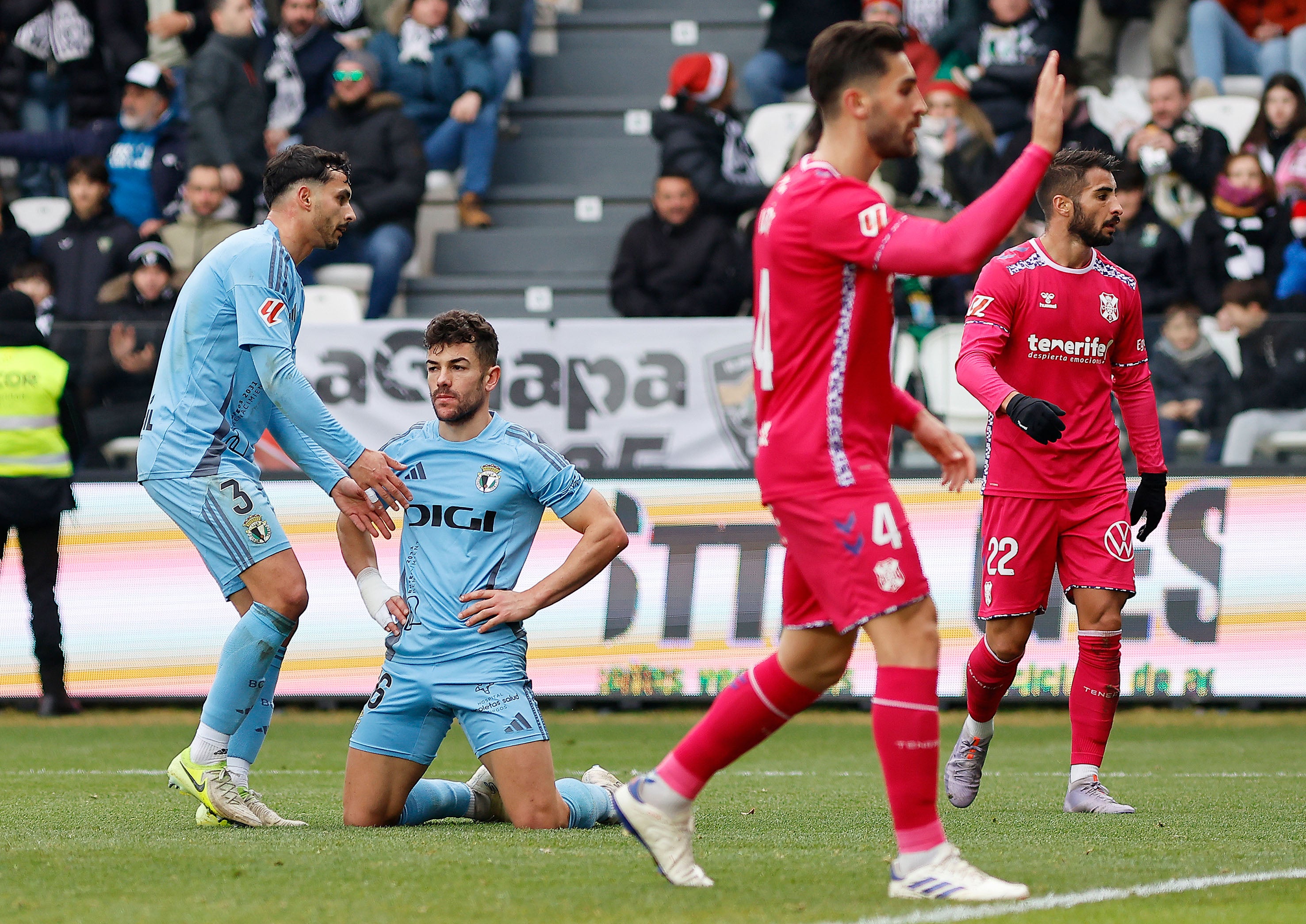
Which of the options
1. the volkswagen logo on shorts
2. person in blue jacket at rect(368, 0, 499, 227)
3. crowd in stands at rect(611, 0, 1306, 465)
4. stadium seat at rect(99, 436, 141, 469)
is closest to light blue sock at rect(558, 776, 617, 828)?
the volkswagen logo on shorts

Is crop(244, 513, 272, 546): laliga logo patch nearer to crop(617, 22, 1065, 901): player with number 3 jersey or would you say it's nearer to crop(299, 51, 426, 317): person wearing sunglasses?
crop(617, 22, 1065, 901): player with number 3 jersey

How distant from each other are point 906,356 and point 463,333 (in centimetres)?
547

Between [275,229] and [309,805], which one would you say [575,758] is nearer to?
[309,805]

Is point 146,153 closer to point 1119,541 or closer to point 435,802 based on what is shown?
point 435,802

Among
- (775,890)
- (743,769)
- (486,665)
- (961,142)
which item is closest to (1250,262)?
(961,142)

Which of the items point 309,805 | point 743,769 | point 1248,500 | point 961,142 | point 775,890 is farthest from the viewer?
point 961,142

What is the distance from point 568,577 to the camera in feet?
19.4

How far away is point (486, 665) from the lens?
19.2 ft

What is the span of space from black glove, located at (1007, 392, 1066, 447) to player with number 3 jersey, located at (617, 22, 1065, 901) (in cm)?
126

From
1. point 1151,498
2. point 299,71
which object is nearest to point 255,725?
point 1151,498

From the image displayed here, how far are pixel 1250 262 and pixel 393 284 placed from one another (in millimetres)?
6778

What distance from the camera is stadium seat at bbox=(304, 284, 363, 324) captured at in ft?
43.0

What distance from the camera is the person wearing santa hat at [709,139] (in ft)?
44.8

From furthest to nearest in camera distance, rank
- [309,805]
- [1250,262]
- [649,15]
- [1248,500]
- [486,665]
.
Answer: [649,15] → [1250,262] → [1248,500] → [309,805] → [486,665]
